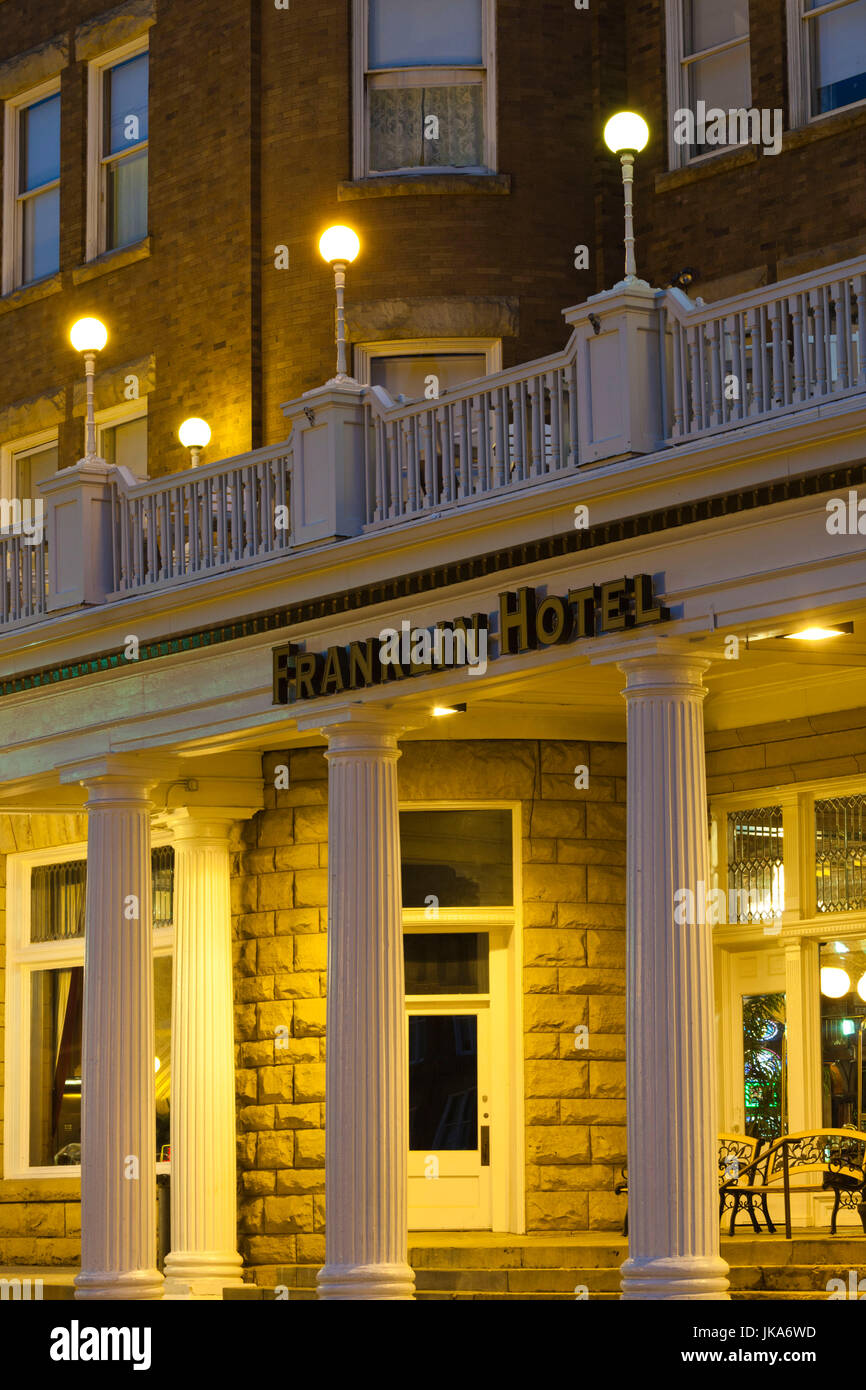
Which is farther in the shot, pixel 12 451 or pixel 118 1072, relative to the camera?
pixel 12 451

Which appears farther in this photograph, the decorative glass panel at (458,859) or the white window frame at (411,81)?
the white window frame at (411,81)

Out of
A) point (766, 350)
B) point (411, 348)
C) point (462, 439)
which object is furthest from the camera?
point (411, 348)

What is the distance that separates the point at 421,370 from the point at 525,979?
5.93 metres

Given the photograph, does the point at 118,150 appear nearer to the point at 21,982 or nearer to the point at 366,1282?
the point at 21,982

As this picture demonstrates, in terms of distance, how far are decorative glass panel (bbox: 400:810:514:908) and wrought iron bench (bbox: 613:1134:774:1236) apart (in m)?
3.01

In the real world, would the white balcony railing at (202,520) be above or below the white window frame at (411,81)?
below

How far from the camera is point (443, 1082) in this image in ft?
72.4

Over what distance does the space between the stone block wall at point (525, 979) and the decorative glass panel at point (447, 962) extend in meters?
0.59

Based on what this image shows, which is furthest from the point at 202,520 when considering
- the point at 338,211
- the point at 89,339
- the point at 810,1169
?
the point at 810,1169

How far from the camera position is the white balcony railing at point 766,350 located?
15008 mm

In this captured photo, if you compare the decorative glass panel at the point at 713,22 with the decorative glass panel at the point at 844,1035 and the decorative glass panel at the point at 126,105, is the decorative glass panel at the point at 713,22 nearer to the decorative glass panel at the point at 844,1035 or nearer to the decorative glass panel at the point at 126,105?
the decorative glass panel at the point at 126,105

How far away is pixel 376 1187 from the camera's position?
58.2 feet

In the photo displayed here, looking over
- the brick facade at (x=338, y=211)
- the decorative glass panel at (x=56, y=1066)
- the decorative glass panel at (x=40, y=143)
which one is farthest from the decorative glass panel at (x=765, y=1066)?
the decorative glass panel at (x=40, y=143)
